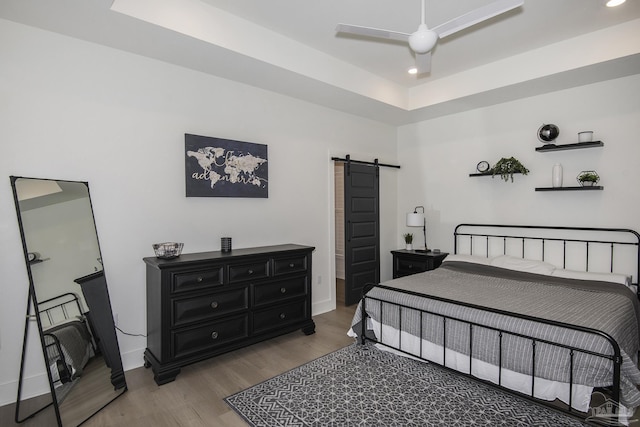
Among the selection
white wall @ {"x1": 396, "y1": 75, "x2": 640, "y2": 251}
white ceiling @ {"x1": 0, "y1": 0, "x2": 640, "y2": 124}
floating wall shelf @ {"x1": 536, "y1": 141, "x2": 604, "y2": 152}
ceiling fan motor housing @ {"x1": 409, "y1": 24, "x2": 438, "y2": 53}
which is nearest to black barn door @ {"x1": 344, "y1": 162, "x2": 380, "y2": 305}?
white wall @ {"x1": 396, "y1": 75, "x2": 640, "y2": 251}

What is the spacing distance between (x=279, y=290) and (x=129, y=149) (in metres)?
1.91

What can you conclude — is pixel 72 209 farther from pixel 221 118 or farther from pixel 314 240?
pixel 314 240

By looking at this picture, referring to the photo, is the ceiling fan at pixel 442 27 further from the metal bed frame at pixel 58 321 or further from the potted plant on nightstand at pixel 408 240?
the potted plant on nightstand at pixel 408 240

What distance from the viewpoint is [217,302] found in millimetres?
3055

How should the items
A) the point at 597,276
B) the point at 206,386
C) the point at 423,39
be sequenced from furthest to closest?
the point at 597,276
the point at 206,386
the point at 423,39

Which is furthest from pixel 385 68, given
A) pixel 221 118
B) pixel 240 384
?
pixel 240 384

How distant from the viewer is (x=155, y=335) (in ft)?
9.53

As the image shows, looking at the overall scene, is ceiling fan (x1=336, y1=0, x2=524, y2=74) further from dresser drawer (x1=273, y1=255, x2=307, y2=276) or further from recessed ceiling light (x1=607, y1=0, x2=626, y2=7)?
dresser drawer (x1=273, y1=255, x2=307, y2=276)

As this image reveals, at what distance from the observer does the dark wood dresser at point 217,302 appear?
9.19 ft

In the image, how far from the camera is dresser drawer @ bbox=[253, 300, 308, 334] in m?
3.34

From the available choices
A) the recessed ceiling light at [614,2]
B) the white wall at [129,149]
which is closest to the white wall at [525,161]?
the recessed ceiling light at [614,2]

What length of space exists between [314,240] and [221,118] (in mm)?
1881

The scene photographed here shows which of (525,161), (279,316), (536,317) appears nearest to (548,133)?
(525,161)

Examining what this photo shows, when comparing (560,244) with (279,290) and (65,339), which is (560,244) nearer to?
(279,290)
